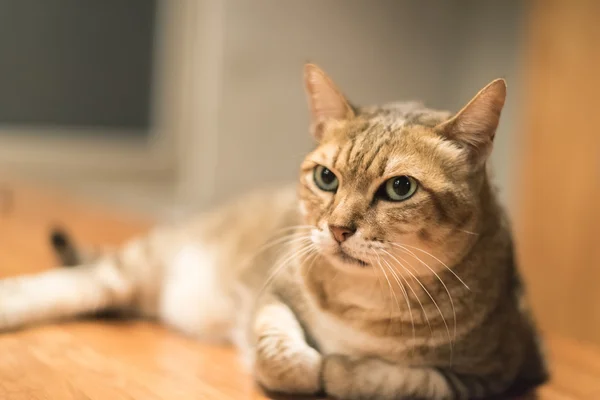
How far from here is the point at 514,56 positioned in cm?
304

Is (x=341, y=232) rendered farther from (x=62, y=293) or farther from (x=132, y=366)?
(x=62, y=293)

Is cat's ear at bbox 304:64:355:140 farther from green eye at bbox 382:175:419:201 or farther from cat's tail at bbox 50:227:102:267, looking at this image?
cat's tail at bbox 50:227:102:267

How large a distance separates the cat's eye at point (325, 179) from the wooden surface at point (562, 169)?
5.01 ft

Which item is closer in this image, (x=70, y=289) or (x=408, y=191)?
(x=408, y=191)

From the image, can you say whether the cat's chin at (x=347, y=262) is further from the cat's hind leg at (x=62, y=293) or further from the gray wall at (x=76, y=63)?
the gray wall at (x=76, y=63)

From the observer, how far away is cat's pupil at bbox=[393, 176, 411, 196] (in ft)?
4.15

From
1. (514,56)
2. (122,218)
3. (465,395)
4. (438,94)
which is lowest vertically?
(122,218)

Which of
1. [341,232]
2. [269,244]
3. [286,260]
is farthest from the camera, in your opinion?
[269,244]

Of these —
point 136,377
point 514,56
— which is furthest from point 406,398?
point 514,56

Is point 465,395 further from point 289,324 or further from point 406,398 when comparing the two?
point 289,324

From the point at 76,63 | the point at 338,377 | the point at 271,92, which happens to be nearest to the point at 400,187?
the point at 338,377

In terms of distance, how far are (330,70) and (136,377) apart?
214 centimetres

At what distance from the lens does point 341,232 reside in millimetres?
1240

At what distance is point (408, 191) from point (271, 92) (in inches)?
80.3
